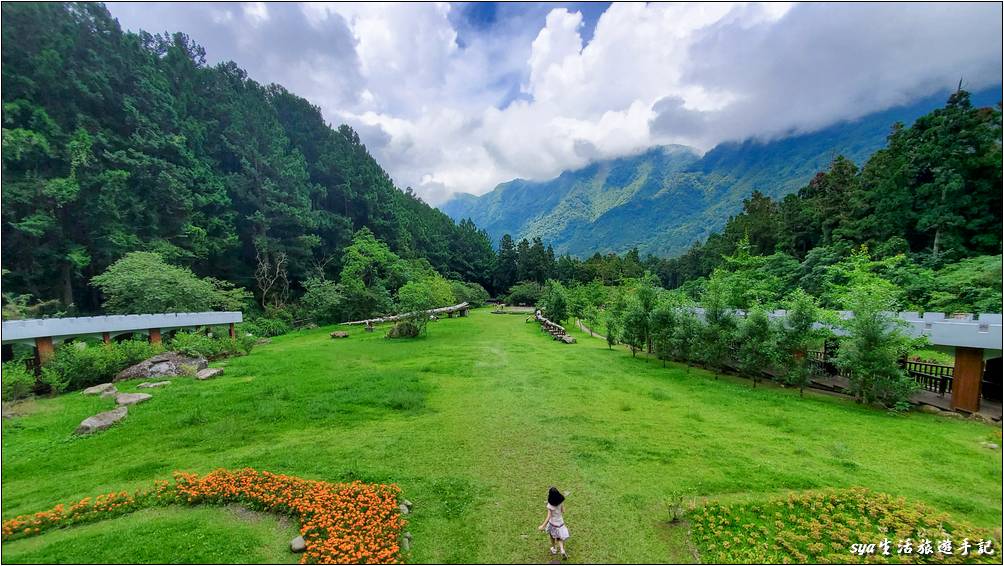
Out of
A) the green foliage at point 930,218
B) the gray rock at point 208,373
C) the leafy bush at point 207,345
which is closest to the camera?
the gray rock at point 208,373

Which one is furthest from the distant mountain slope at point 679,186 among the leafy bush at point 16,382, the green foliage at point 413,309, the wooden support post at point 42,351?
the leafy bush at point 16,382

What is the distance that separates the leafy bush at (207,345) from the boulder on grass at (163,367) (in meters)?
0.79

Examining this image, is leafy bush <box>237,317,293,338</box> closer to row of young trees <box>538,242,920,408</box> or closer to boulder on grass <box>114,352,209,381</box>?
boulder on grass <box>114,352,209,381</box>

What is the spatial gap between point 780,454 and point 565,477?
486 cm

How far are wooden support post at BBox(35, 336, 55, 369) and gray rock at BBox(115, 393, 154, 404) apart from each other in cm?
425

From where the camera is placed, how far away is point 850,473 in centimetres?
730

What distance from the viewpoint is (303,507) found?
19.1 ft

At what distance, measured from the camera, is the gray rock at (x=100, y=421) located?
28.6 ft

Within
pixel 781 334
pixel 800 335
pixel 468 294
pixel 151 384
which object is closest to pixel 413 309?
pixel 151 384

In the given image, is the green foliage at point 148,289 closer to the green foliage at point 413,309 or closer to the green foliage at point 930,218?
the green foliage at point 413,309

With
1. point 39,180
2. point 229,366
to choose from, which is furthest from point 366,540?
point 39,180

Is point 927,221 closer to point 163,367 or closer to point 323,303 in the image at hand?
point 163,367

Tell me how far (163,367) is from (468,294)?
35.9 metres

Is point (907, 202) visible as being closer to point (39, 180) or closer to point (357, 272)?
point (357, 272)
